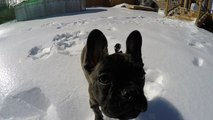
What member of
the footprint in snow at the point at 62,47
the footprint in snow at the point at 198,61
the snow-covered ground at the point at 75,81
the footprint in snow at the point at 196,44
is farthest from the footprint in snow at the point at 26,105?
the footprint in snow at the point at 196,44

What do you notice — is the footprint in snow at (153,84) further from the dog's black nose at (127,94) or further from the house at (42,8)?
the house at (42,8)

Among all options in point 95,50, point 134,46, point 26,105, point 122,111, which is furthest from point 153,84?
point 26,105

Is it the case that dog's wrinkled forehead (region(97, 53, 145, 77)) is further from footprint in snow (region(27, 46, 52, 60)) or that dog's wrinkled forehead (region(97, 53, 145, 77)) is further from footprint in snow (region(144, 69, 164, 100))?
footprint in snow (region(27, 46, 52, 60))

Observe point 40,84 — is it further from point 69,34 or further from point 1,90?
point 69,34

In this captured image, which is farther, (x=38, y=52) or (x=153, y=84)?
(x=38, y=52)

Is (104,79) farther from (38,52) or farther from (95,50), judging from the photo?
(38,52)

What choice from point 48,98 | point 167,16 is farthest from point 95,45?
point 167,16

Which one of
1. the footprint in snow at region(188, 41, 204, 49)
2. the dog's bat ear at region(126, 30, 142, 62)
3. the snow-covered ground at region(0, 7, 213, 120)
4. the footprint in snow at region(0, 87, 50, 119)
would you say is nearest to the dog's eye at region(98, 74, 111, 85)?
the dog's bat ear at region(126, 30, 142, 62)
